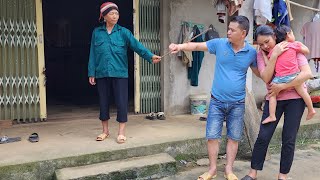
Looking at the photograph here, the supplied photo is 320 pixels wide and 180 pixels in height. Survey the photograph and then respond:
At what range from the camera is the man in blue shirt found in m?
3.65

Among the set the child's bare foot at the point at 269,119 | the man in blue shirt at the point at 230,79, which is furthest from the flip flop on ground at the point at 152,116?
the child's bare foot at the point at 269,119

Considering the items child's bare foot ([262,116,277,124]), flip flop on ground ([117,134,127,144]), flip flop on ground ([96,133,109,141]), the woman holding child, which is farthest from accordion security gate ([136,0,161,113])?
child's bare foot ([262,116,277,124])

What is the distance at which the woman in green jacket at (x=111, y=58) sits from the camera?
14.1ft

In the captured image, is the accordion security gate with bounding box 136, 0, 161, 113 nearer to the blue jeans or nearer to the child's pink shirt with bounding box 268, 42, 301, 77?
the blue jeans

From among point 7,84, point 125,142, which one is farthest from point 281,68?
point 7,84

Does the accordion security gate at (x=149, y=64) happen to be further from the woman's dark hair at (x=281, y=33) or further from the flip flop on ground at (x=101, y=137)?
the woman's dark hair at (x=281, y=33)

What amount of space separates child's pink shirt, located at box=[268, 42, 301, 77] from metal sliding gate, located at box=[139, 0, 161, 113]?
124 inches

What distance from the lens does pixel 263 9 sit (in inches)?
195

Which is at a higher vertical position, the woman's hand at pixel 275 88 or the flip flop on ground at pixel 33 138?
the woman's hand at pixel 275 88

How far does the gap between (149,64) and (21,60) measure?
7.24 feet

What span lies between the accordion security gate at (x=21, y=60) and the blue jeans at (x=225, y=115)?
3117 mm

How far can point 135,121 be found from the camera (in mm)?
5812

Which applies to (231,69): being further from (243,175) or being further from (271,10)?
(271,10)

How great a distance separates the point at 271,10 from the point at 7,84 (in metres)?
4.25
